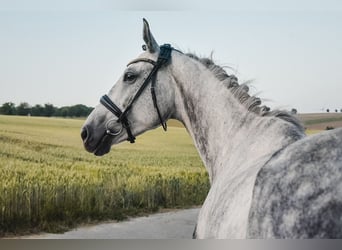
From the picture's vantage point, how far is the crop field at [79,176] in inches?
124

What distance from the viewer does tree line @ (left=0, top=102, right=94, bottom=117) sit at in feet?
11.0

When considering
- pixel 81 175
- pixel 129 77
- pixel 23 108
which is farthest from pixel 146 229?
pixel 129 77

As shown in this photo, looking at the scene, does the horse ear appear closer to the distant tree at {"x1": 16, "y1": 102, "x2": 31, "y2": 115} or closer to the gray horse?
the gray horse

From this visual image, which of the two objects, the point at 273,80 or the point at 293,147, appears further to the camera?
the point at 273,80

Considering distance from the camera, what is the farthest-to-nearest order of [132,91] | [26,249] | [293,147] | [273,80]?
1. [273,80]
2. [26,249]
3. [132,91]
4. [293,147]

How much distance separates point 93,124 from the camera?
223 centimetres

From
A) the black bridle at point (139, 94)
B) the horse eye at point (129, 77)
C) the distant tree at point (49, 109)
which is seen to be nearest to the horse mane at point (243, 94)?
the black bridle at point (139, 94)

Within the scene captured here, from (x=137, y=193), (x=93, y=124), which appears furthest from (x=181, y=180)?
(x=93, y=124)

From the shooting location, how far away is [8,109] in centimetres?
338

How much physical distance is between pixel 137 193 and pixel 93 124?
128cm

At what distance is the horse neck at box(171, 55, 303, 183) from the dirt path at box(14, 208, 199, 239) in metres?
1.31

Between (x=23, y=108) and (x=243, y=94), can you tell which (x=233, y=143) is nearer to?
(x=243, y=94)

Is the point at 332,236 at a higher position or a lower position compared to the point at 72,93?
lower

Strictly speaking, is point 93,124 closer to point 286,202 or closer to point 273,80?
point 286,202
